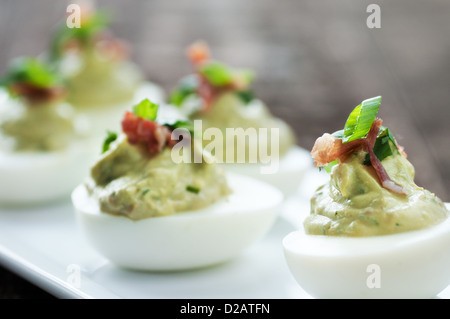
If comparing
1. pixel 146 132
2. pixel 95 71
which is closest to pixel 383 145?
pixel 146 132

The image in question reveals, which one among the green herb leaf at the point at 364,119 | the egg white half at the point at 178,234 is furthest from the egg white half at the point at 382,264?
the egg white half at the point at 178,234

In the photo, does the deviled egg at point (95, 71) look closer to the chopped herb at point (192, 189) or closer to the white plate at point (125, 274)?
the white plate at point (125, 274)

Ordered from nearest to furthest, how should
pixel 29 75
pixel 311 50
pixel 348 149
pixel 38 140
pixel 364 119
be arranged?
pixel 364 119, pixel 348 149, pixel 38 140, pixel 29 75, pixel 311 50

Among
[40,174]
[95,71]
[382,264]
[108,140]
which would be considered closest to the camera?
[382,264]

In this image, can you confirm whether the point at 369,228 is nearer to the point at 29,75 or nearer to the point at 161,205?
the point at 161,205

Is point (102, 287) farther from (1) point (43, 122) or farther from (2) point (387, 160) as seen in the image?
(1) point (43, 122)

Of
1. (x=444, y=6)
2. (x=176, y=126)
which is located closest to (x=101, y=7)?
(x=444, y=6)

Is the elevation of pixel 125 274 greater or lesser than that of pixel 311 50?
lesser
